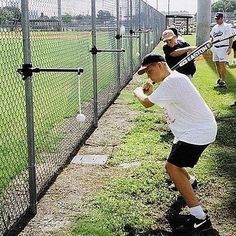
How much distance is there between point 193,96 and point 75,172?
214 centimetres

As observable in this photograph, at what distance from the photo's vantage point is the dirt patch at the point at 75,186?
460 cm

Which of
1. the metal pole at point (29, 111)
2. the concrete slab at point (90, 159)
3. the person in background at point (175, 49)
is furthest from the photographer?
the person in background at point (175, 49)

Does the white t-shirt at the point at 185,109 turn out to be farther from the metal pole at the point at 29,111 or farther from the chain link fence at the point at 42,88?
the metal pole at the point at 29,111

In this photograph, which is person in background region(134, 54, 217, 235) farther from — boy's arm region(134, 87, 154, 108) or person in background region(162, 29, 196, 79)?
person in background region(162, 29, 196, 79)

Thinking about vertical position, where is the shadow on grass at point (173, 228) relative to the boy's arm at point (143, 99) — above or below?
below

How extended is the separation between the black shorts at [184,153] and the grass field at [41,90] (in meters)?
1.69

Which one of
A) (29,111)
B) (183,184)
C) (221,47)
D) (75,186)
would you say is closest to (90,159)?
(75,186)

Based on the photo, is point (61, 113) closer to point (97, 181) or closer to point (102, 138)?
point (102, 138)

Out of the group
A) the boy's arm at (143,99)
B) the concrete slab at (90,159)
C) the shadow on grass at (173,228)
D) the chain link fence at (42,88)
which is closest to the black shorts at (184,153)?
the boy's arm at (143,99)

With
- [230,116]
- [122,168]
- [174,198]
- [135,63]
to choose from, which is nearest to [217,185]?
[174,198]

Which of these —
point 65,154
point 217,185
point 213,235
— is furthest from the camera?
point 65,154

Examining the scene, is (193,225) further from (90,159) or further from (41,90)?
(41,90)

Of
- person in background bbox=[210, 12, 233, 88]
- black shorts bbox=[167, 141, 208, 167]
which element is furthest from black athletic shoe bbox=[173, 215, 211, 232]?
person in background bbox=[210, 12, 233, 88]

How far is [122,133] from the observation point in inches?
318
